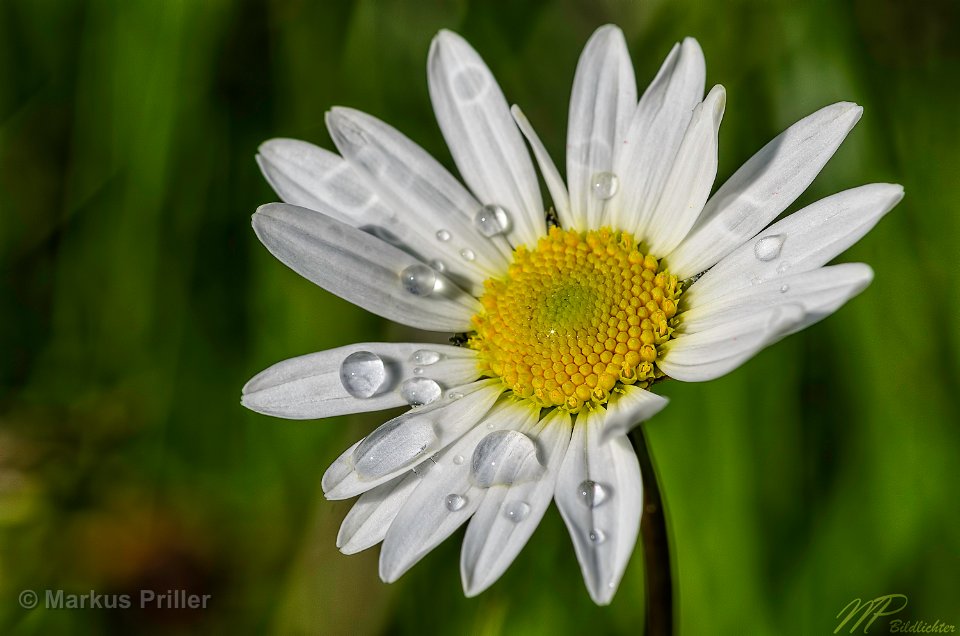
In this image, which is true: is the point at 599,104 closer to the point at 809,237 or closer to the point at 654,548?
the point at 809,237

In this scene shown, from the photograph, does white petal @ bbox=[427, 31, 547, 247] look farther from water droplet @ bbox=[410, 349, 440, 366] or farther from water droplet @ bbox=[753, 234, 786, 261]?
water droplet @ bbox=[753, 234, 786, 261]

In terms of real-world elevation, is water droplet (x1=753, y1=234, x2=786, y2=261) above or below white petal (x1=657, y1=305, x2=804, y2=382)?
above

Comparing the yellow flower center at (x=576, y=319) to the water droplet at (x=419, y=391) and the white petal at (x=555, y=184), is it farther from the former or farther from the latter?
the water droplet at (x=419, y=391)

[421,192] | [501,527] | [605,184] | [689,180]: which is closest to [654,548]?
[501,527]

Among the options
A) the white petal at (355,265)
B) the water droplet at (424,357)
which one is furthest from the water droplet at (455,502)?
the white petal at (355,265)

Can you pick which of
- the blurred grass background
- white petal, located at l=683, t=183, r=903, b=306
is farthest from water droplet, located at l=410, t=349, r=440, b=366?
the blurred grass background

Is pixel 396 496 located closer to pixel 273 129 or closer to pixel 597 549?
pixel 597 549
